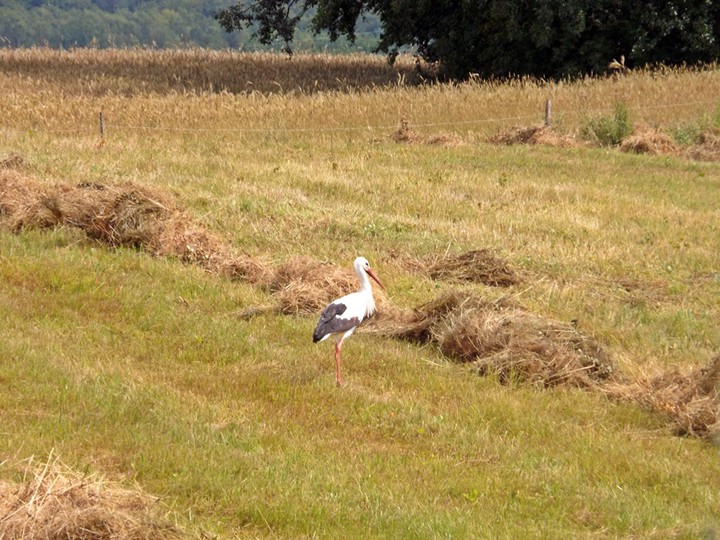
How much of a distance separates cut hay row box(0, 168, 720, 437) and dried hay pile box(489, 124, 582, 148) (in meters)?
13.1

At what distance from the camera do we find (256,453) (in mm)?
8906

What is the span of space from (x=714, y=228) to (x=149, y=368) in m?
13.1

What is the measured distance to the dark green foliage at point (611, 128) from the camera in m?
30.0

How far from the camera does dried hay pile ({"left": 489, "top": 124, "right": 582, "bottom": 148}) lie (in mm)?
29328

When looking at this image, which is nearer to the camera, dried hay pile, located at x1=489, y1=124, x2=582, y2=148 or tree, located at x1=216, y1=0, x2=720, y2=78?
dried hay pile, located at x1=489, y1=124, x2=582, y2=148

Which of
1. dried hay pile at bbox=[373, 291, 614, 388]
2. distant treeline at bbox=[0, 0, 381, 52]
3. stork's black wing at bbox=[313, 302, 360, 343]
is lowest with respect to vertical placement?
distant treeline at bbox=[0, 0, 381, 52]

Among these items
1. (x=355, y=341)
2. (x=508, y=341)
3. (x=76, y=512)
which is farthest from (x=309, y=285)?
(x=76, y=512)

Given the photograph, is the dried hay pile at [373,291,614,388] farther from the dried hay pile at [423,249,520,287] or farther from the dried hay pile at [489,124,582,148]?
the dried hay pile at [489,124,582,148]

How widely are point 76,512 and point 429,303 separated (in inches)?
294

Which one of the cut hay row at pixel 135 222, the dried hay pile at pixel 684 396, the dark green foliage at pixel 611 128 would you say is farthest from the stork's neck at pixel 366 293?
the dark green foliage at pixel 611 128

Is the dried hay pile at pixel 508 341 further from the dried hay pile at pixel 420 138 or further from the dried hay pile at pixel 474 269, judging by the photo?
the dried hay pile at pixel 420 138

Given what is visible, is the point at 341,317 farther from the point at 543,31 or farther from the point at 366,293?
the point at 543,31

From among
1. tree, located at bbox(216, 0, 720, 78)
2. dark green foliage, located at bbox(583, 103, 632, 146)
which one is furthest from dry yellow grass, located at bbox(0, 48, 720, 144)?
tree, located at bbox(216, 0, 720, 78)

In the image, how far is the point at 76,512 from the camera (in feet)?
21.5
